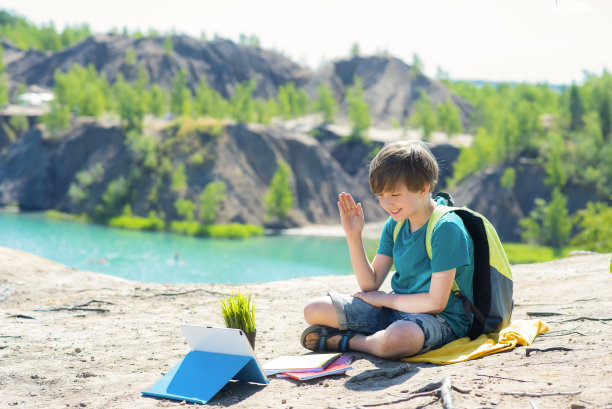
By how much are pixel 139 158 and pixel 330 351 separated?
49.5 m

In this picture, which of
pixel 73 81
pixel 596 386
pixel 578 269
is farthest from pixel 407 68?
pixel 596 386

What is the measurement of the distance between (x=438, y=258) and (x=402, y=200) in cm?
45

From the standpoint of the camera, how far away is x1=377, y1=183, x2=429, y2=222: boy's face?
163 inches

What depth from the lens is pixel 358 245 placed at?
15.1ft

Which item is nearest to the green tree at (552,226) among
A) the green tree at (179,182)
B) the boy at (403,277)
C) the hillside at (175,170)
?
the hillside at (175,170)

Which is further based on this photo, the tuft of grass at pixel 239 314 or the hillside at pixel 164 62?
the hillside at pixel 164 62

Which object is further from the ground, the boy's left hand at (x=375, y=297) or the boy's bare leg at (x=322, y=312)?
the boy's left hand at (x=375, y=297)

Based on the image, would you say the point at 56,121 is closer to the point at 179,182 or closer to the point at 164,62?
the point at 179,182

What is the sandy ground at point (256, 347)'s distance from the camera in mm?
3547

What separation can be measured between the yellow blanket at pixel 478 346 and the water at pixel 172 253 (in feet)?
65.2

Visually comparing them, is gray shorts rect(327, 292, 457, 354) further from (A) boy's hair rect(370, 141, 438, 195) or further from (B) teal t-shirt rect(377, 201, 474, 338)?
(A) boy's hair rect(370, 141, 438, 195)

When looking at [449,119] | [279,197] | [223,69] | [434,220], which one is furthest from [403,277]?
[223,69]

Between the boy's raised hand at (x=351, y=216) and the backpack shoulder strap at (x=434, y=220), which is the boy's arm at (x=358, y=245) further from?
the backpack shoulder strap at (x=434, y=220)

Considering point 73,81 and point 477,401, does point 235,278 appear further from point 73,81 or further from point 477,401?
point 73,81
